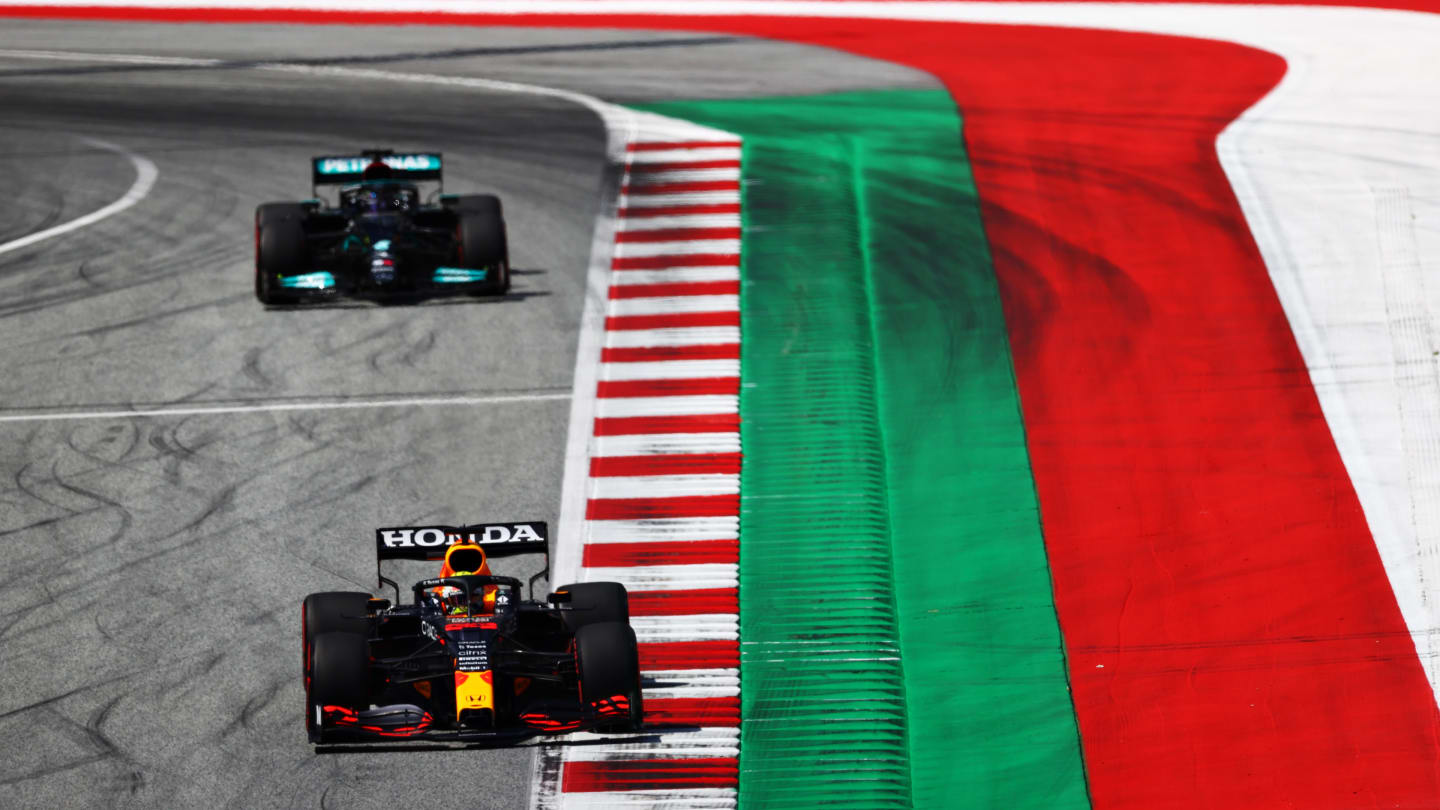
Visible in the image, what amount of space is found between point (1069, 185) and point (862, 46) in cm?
782

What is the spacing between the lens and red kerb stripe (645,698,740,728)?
13.8m

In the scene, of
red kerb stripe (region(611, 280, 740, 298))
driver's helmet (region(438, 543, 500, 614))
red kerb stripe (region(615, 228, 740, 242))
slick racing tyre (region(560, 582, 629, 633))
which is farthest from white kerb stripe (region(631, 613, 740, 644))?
red kerb stripe (region(615, 228, 740, 242))

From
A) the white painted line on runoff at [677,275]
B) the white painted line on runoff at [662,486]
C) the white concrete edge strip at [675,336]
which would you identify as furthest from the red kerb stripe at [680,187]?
the white painted line on runoff at [662,486]

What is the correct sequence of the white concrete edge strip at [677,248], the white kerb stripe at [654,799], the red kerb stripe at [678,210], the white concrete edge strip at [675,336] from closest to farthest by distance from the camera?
the white kerb stripe at [654,799]
the white concrete edge strip at [675,336]
the white concrete edge strip at [677,248]
the red kerb stripe at [678,210]

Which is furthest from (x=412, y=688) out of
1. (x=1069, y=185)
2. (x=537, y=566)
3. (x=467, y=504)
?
(x=1069, y=185)

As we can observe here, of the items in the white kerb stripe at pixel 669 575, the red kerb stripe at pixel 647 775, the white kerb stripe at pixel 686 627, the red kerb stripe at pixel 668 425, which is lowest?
the red kerb stripe at pixel 647 775

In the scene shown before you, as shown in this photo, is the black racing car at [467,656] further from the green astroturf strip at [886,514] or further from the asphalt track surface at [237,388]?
the green astroturf strip at [886,514]

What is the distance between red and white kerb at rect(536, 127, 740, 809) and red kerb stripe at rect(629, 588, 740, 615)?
14 mm

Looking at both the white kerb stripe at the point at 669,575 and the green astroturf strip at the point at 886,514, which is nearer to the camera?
the green astroturf strip at the point at 886,514

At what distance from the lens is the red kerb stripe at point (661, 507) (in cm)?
1661

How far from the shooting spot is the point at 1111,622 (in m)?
15.1

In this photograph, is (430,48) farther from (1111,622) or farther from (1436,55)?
(1111,622)

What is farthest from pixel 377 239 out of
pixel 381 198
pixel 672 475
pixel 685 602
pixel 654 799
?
pixel 654 799

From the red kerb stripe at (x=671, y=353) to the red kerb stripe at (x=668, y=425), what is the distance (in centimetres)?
134
